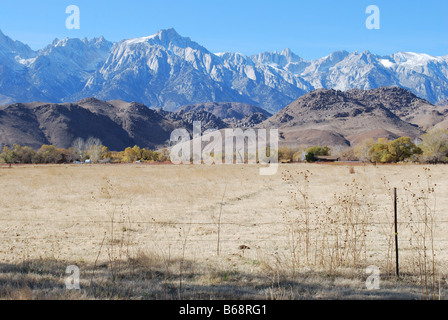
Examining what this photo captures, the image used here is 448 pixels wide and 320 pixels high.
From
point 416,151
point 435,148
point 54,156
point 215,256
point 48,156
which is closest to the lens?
point 215,256

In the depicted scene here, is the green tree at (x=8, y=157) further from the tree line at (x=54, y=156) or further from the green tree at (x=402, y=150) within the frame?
the green tree at (x=402, y=150)

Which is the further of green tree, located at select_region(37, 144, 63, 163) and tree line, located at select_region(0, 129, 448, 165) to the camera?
green tree, located at select_region(37, 144, 63, 163)

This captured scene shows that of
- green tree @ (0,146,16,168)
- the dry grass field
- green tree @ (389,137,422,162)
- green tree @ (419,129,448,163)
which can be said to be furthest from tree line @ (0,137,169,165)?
the dry grass field

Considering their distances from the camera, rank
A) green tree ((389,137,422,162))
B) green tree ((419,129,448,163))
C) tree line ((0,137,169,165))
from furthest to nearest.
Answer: tree line ((0,137,169,165)) → green tree ((389,137,422,162)) → green tree ((419,129,448,163))

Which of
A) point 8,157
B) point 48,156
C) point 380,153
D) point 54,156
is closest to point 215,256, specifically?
point 380,153

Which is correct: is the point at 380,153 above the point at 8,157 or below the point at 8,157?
below

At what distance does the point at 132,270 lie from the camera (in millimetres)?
8820

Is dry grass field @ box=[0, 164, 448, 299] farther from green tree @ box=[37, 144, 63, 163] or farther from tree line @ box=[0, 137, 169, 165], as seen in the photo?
green tree @ box=[37, 144, 63, 163]

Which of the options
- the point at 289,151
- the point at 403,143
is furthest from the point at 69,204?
the point at 289,151

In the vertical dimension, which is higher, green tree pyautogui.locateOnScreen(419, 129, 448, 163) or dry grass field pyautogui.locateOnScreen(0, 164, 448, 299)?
green tree pyautogui.locateOnScreen(419, 129, 448, 163)

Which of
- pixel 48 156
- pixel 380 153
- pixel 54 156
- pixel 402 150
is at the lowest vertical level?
pixel 380 153

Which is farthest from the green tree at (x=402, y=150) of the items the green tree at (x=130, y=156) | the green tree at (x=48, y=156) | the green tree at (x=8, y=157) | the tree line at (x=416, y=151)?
the green tree at (x=8, y=157)

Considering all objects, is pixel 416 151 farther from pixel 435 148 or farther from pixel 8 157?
pixel 8 157
